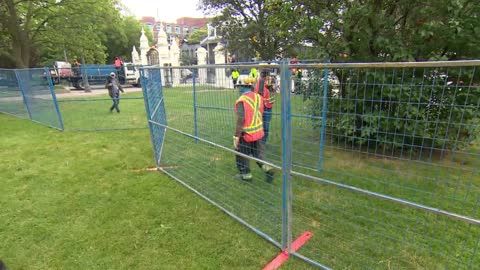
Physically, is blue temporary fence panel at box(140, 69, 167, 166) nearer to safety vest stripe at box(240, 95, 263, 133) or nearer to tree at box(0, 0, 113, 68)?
safety vest stripe at box(240, 95, 263, 133)

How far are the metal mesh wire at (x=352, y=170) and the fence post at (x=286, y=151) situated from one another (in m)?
0.01

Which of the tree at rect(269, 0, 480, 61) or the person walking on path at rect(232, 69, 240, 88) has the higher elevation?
the tree at rect(269, 0, 480, 61)

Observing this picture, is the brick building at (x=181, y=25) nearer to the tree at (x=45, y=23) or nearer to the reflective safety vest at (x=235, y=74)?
the tree at (x=45, y=23)

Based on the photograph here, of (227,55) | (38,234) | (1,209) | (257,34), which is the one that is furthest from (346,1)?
(227,55)

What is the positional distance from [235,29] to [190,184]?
63.5 feet

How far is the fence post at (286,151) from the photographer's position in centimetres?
229

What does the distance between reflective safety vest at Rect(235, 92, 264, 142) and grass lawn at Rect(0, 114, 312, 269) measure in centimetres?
107

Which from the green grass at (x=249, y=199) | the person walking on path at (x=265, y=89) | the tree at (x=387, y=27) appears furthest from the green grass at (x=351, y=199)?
the tree at (x=387, y=27)

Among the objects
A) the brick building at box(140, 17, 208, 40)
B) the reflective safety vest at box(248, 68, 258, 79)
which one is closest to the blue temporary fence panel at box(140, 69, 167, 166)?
the reflective safety vest at box(248, 68, 258, 79)

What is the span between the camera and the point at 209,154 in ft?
17.8

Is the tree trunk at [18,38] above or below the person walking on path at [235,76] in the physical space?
above

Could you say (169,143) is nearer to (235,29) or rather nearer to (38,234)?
(38,234)

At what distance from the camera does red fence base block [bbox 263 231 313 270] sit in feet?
8.47

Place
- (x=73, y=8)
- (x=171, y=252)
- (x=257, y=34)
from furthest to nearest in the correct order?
(x=257, y=34)
(x=73, y=8)
(x=171, y=252)
